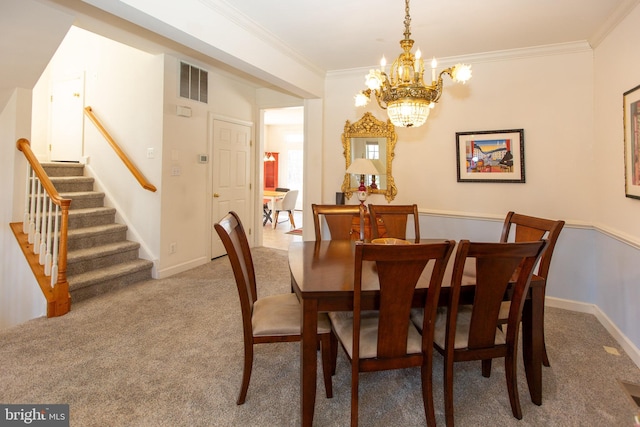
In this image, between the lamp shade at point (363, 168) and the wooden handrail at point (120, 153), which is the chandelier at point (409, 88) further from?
the wooden handrail at point (120, 153)

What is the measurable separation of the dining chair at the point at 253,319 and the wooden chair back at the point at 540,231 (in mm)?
1281

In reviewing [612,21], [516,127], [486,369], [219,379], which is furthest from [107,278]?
[612,21]

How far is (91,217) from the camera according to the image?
3906 mm

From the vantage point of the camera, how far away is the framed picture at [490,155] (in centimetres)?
340

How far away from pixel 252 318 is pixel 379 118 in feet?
9.73

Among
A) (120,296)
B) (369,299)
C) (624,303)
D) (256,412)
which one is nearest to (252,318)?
(256,412)

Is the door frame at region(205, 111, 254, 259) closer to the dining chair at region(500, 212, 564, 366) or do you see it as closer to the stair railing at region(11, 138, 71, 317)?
the stair railing at region(11, 138, 71, 317)

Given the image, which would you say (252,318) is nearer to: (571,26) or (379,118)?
(379,118)

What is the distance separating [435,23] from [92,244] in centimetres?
404

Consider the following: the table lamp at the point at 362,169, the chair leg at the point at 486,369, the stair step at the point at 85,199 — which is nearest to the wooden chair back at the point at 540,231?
the chair leg at the point at 486,369

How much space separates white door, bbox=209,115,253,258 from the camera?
15.3 feet

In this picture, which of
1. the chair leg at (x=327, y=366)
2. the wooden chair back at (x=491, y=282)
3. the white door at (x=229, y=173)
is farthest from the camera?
the white door at (x=229, y=173)

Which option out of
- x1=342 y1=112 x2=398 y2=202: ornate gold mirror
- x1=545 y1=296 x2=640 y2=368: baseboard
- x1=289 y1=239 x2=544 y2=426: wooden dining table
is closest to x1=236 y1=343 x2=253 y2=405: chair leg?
x1=289 y1=239 x2=544 y2=426: wooden dining table

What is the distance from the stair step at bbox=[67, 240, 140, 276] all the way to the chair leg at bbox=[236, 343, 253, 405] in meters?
2.49
